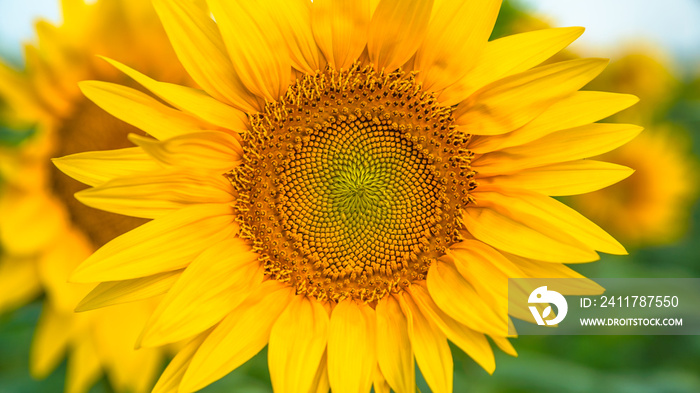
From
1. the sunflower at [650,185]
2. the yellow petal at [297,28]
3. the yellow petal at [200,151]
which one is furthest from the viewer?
the sunflower at [650,185]

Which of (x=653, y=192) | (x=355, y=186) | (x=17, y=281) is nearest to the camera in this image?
(x=355, y=186)

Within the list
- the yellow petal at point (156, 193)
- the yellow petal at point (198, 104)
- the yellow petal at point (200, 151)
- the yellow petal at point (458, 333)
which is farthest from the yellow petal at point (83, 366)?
the yellow petal at point (458, 333)

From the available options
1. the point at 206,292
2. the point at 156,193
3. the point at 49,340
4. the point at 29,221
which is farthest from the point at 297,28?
the point at 49,340

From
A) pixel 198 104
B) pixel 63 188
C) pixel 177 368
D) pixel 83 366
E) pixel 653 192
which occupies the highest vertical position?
pixel 653 192

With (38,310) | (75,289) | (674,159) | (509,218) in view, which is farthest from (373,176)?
(674,159)

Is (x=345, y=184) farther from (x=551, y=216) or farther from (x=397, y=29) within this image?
(x=551, y=216)

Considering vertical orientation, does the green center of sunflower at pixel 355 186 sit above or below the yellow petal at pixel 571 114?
below

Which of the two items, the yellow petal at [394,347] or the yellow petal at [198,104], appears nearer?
the yellow petal at [198,104]

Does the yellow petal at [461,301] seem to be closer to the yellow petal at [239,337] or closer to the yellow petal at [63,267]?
the yellow petal at [239,337]
